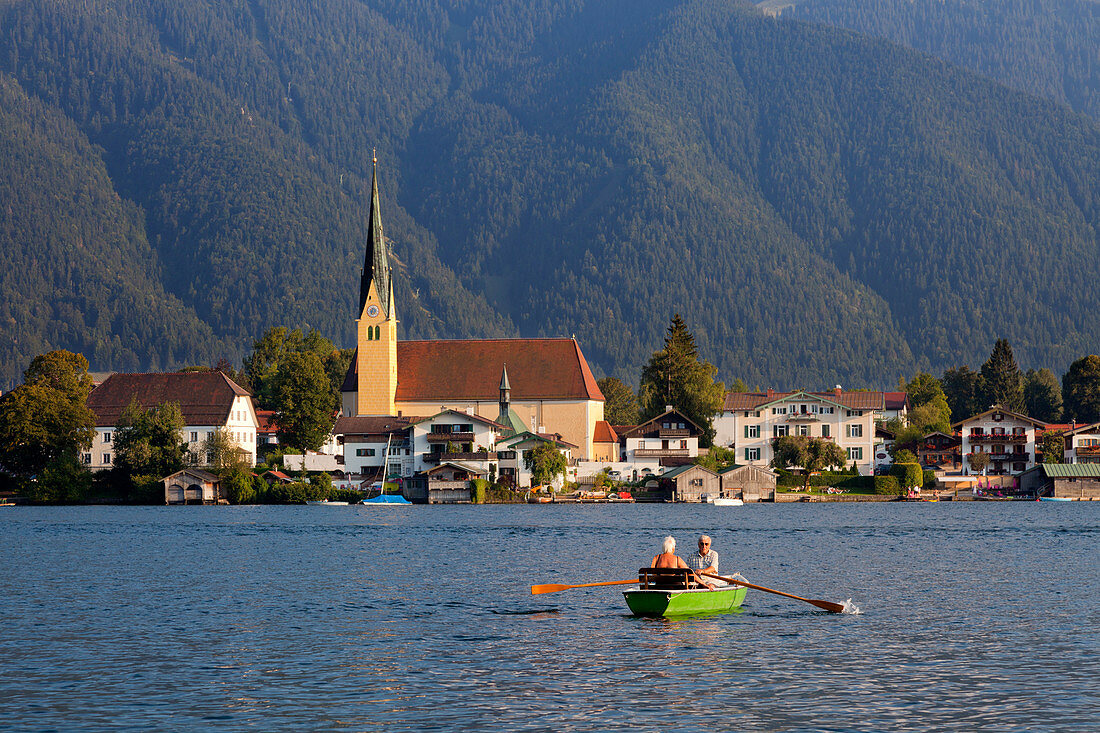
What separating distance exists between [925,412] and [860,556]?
113 metres

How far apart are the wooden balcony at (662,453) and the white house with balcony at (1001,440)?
28065mm

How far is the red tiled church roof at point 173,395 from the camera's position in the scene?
5281 inches

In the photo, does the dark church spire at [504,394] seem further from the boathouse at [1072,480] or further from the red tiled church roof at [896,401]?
the red tiled church roof at [896,401]

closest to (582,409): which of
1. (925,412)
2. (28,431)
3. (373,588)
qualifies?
(925,412)

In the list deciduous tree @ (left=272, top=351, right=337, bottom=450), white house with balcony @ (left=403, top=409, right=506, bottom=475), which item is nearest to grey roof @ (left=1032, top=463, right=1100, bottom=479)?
white house with balcony @ (left=403, top=409, right=506, bottom=475)

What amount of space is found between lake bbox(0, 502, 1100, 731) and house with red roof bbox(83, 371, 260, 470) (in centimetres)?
6769

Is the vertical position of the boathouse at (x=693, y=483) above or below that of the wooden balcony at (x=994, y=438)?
below

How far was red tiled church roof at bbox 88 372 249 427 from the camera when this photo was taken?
440 feet

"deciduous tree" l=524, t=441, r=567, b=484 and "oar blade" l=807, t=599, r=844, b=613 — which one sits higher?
"deciduous tree" l=524, t=441, r=567, b=484

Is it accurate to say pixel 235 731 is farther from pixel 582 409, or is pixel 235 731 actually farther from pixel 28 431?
pixel 582 409

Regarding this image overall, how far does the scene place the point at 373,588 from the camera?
149 ft

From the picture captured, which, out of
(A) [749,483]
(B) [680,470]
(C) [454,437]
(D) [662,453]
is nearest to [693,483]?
(B) [680,470]

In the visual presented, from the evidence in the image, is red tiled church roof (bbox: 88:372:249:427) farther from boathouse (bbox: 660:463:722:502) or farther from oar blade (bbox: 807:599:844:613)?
oar blade (bbox: 807:599:844:613)

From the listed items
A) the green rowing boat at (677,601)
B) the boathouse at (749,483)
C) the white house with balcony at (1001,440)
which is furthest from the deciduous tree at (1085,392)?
the green rowing boat at (677,601)
